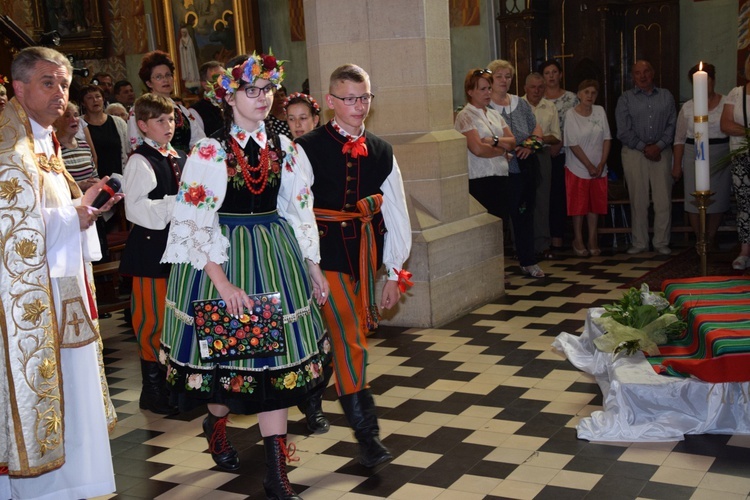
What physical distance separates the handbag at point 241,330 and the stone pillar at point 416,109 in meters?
2.95

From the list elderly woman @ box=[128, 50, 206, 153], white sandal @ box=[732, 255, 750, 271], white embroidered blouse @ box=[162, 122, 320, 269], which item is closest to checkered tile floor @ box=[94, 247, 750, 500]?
white embroidered blouse @ box=[162, 122, 320, 269]

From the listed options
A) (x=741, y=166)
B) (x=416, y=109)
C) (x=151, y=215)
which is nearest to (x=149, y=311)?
(x=151, y=215)

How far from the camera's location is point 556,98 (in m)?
9.16

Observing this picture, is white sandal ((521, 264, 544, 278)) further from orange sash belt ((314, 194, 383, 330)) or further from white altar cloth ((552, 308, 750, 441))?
orange sash belt ((314, 194, 383, 330))

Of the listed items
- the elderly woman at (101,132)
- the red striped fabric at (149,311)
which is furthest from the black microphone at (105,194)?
the elderly woman at (101,132)

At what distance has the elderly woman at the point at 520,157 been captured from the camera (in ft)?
24.8

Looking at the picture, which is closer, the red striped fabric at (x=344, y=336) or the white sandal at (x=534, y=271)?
the red striped fabric at (x=344, y=336)

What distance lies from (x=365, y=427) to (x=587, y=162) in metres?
5.36

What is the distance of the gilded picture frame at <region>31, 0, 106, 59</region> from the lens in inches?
571

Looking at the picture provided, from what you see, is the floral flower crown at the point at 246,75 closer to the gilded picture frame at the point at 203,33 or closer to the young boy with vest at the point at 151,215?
the young boy with vest at the point at 151,215

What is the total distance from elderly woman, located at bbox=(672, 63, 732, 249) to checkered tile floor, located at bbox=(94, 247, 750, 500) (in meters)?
2.96

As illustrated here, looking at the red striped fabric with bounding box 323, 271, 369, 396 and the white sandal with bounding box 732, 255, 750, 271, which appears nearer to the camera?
the red striped fabric with bounding box 323, 271, 369, 396

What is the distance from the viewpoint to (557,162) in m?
8.95

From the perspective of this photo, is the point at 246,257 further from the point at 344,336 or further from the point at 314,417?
the point at 314,417
